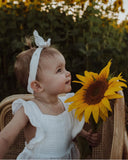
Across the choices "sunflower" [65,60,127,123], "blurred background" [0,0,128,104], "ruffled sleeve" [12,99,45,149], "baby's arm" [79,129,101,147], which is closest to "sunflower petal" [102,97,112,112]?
"sunflower" [65,60,127,123]

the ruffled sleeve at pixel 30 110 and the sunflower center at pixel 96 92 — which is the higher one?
the sunflower center at pixel 96 92

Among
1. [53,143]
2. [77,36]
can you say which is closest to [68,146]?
[53,143]

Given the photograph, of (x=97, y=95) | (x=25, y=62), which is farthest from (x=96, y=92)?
(x=25, y=62)

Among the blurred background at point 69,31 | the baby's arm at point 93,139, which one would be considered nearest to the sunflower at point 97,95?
the baby's arm at point 93,139

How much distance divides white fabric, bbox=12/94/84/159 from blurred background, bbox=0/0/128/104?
58 centimetres

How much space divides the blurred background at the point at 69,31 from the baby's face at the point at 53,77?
0.58 metres

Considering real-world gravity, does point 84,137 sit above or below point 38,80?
below

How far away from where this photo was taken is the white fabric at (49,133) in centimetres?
110

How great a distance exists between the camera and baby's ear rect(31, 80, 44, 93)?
1.14m

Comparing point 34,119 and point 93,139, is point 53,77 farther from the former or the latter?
point 93,139

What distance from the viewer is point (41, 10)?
204 centimetres

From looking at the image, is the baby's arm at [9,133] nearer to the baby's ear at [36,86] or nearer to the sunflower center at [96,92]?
the baby's ear at [36,86]

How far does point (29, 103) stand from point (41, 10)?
3.65 ft

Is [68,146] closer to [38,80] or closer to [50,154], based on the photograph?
[50,154]
